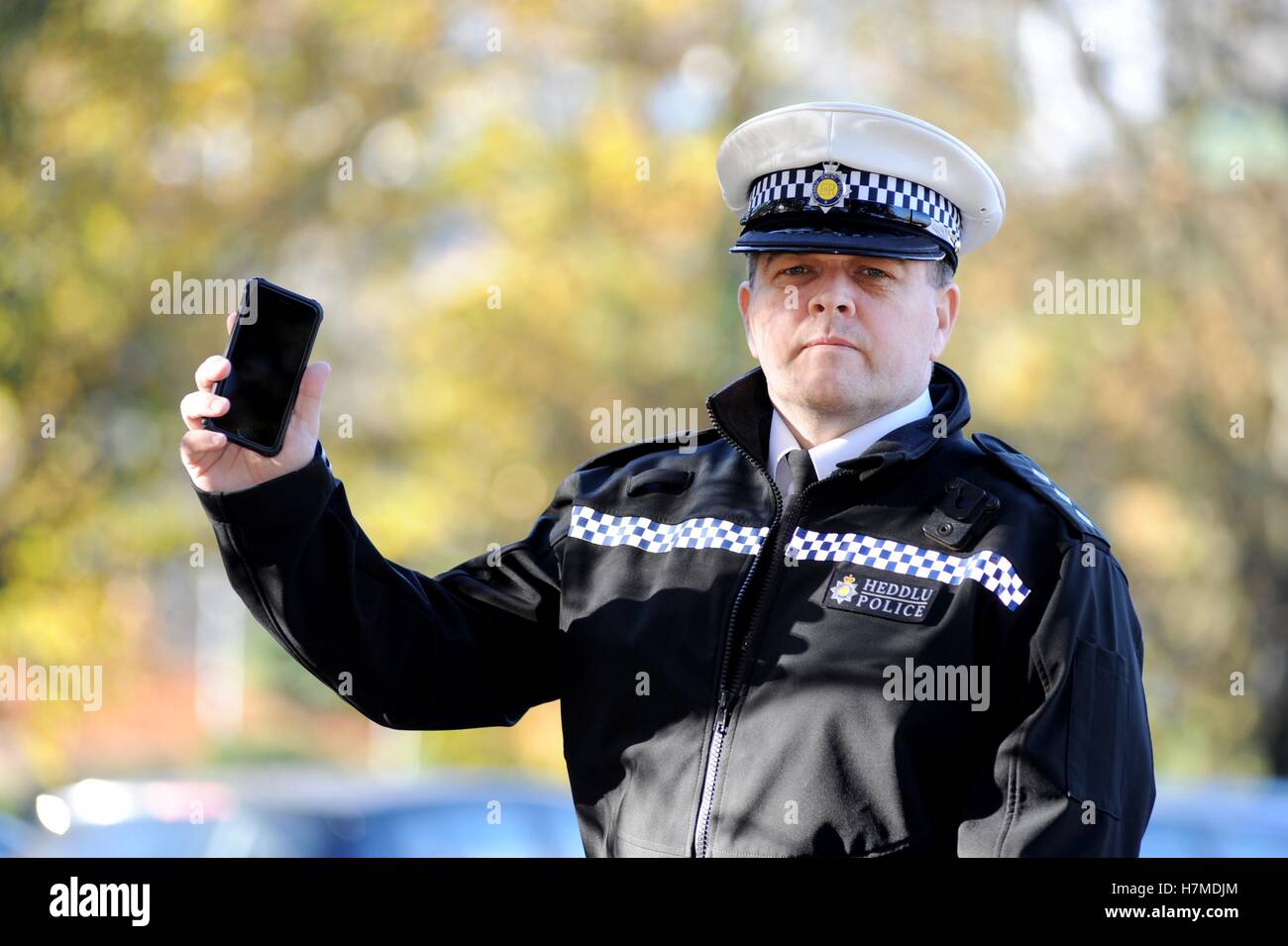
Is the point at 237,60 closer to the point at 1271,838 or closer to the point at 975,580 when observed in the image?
the point at 1271,838

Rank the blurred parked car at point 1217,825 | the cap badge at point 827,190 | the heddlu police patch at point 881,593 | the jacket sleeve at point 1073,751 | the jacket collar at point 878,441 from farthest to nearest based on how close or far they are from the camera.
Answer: the blurred parked car at point 1217,825 < the cap badge at point 827,190 < the jacket collar at point 878,441 < the heddlu police patch at point 881,593 < the jacket sleeve at point 1073,751

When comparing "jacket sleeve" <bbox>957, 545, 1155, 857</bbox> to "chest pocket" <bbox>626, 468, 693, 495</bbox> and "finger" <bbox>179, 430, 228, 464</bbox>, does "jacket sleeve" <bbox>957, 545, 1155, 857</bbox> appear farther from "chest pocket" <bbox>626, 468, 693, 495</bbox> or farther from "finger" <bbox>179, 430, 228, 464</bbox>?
"finger" <bbox>179, 430, 228, 464</bbox>

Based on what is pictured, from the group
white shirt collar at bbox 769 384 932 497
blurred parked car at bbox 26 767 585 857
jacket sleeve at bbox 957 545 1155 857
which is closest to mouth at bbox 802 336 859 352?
white shirt collar at bbox 769 384 932 497

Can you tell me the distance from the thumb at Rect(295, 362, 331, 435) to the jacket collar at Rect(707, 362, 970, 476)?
0.71 metres

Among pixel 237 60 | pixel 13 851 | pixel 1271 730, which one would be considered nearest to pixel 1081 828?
pixel 13 851

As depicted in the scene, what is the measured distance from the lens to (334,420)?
1222cm

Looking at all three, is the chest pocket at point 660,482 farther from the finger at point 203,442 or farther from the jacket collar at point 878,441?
the finger at point 203,442

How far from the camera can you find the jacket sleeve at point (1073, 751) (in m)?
2.50

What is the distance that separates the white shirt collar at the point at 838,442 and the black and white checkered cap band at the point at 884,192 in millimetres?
320

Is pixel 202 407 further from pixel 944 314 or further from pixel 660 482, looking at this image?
pixel 944 314

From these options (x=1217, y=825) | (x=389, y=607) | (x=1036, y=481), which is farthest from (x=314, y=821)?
(x=1036, y=481)

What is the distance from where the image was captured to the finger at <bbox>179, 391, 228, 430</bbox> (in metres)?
2.69

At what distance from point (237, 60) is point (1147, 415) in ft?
22.4

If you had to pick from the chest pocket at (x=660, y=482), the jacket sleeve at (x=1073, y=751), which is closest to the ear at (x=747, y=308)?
the chest pocket at (x=660, y=482)
